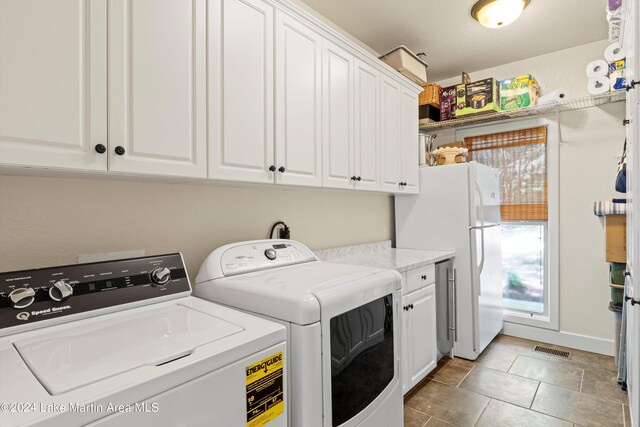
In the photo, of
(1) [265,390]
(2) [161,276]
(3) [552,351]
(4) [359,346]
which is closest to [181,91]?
(2) [161,276]

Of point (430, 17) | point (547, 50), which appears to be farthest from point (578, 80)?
point (430, 17)

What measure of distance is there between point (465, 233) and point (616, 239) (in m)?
0.96

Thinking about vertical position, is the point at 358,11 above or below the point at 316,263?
above

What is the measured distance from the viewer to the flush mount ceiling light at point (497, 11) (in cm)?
219

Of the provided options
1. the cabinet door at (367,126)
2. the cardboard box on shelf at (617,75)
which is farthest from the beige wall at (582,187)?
the cabinet door at (367,126)

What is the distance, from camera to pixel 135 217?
1.45 m

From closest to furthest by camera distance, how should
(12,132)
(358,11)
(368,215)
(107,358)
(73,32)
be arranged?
(107,358) → (12,132) → (73,32) → (358,11) → (368,215)

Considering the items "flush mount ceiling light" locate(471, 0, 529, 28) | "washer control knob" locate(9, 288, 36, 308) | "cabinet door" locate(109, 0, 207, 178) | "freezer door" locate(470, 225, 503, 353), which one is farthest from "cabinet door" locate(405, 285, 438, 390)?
"flush mount ceiling light" locate(471, 0, 529, 28)

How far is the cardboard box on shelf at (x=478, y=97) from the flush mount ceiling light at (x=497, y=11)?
0.74 metres

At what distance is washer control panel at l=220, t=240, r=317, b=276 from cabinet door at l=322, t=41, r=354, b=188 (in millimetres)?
454

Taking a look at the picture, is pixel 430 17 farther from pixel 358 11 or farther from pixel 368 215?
pixel 368 215

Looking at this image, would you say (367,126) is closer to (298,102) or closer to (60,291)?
(298,102)

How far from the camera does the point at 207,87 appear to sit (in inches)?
54.6

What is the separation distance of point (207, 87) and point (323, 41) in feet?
2.96
